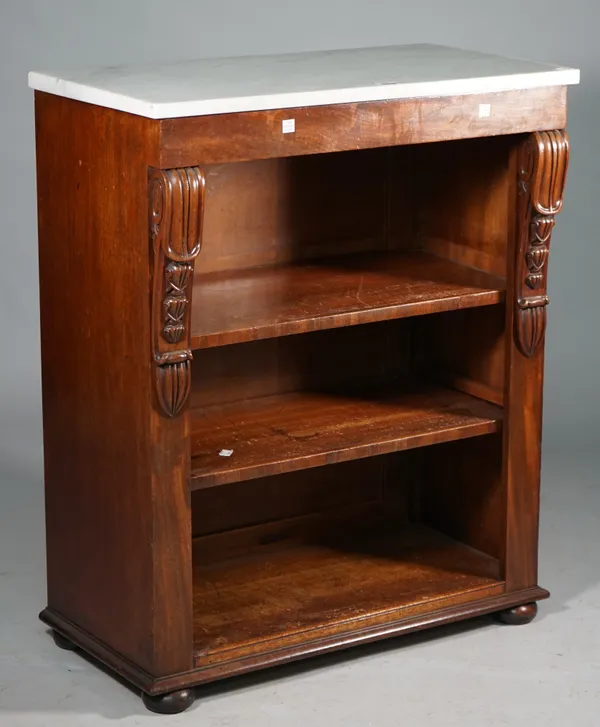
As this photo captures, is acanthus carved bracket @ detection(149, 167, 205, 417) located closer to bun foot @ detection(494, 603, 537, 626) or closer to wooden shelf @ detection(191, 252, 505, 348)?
wooden shelf @ detection(191, 252, 505, 348)

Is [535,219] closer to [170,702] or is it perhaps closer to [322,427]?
[322,427]

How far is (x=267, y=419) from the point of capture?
443cm

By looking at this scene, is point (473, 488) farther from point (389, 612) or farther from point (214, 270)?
point (214, 270)

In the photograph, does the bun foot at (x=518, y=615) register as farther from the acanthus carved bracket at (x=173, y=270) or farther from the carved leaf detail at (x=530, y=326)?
the acanthus carved bracket at (x=173, y=270)

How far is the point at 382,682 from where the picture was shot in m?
4.17

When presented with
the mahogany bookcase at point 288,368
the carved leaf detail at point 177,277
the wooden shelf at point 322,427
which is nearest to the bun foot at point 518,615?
the mahogany bookcase at point 288,368

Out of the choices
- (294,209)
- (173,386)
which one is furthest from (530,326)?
(173,386)

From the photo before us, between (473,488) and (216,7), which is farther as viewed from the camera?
(216,7)

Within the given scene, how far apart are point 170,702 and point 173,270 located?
3.12 feet

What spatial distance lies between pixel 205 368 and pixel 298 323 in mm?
547

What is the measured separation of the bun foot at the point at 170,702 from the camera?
4020mm

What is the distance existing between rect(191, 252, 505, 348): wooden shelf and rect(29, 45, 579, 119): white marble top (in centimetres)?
48

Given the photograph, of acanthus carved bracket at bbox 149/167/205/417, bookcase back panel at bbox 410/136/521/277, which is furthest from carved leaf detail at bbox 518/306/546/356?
acanthus carved bracket at bbox 149/167/205/417

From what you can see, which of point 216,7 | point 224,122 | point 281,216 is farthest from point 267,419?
point 216,7
